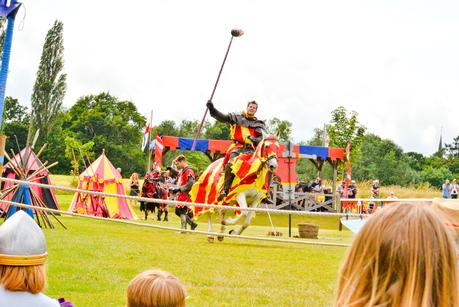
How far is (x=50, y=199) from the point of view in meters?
15.0

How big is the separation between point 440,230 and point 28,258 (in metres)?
1.74

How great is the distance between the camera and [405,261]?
1.35 meters

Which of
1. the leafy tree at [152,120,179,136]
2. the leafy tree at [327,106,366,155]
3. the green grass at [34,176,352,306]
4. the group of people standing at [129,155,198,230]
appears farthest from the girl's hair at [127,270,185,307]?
the leafy tree at [152,120,179,136]

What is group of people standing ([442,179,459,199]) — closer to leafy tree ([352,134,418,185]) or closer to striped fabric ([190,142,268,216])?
striped fabric ([190,142,268,216])

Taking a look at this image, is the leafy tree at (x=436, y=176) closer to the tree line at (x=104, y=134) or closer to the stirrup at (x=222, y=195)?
the tree line at (x=104, y=134)

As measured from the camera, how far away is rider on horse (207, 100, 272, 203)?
10.7 m

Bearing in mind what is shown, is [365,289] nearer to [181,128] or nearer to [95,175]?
[95,175]

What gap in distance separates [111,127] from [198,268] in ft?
161

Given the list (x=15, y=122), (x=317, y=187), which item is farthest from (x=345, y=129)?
(x=15, y=122)

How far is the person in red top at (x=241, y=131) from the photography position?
1069cm

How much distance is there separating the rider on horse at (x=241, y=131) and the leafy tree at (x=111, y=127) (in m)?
41.9

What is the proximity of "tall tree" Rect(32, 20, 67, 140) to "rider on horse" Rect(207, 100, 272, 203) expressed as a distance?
3439 centimetres

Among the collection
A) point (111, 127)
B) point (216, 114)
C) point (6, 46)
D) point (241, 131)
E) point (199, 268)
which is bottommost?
point (199, 268)

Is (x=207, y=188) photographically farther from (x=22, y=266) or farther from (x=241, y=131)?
(x=22, y=266)
